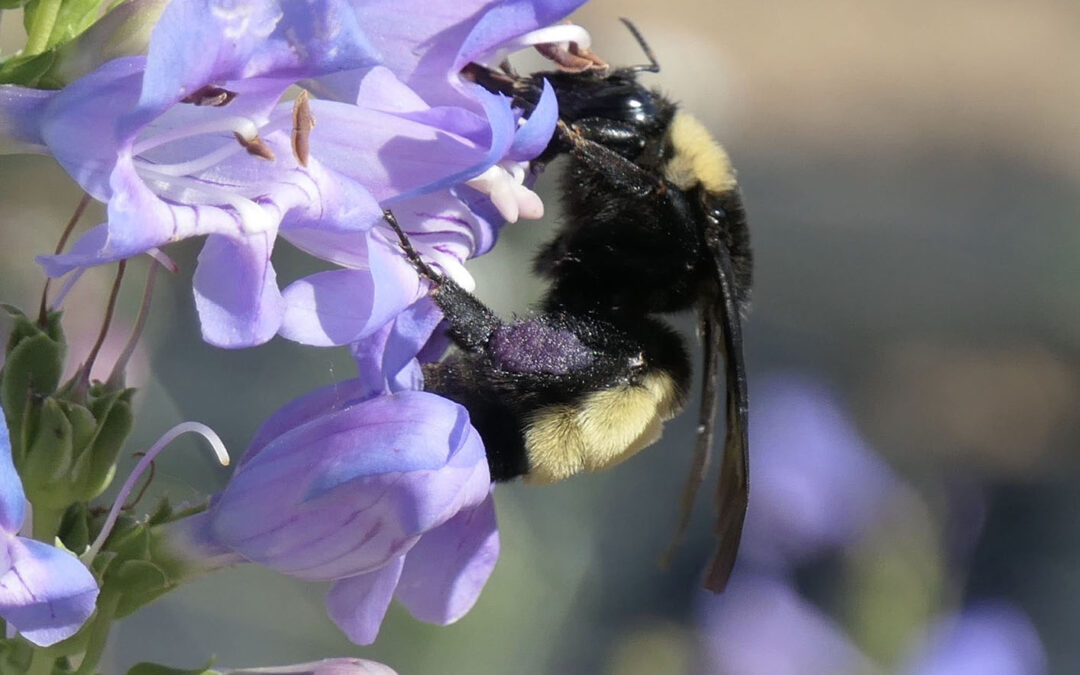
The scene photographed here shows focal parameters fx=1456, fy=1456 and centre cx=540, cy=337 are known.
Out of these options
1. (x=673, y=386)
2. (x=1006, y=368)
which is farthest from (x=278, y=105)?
(x=1006, y=368)

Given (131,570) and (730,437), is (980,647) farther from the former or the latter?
(131,570)

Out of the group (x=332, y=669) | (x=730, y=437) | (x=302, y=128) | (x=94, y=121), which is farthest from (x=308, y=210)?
(x=730, y=437)

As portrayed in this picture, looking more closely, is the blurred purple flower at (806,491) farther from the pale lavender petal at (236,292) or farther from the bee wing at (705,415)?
the pale lavender petal at (236,292)

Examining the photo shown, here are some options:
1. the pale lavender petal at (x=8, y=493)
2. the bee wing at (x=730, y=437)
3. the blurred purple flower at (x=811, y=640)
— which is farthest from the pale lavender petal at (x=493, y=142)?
the blurred purple flower at (x=811, y=640)

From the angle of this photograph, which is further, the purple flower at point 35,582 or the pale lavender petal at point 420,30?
the pale lavender petal at point 420,30

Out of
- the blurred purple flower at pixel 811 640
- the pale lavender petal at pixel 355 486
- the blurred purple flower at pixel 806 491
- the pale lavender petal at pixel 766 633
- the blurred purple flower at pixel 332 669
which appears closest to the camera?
the pale lavender petal at pixel 355 486

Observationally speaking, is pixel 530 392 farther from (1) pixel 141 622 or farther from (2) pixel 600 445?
(1) pixel 141 622

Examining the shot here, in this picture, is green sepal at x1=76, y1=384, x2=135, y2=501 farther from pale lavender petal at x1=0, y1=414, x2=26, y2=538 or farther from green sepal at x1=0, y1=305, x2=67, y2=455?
pale lavender petal at x1=0, y1=414, x2=26, y2=538
